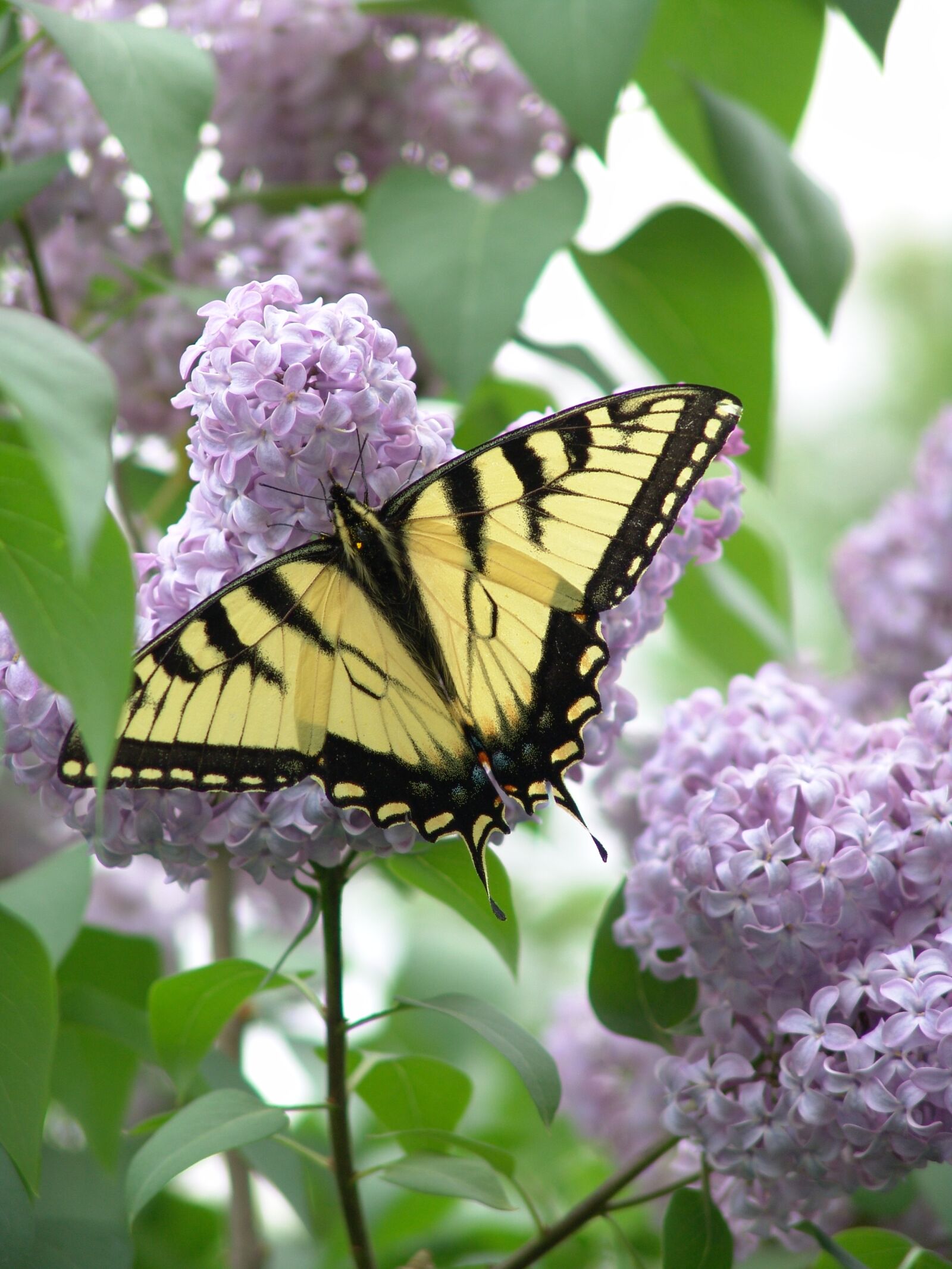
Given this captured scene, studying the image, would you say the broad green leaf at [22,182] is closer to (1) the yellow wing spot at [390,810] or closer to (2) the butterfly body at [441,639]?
(2) the butterfly body at [441,639]

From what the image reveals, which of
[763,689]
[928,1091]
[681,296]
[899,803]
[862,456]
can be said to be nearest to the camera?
[928,1091]

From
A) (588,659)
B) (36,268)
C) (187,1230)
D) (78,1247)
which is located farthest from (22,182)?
(187,1230)

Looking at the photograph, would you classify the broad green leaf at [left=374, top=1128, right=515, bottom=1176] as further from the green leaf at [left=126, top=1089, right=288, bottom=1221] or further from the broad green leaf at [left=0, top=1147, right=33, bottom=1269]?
the broad green leaf at [left=0, top=1147, right=33, bottom=1269]

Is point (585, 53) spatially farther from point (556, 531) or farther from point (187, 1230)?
point (187, 1230)

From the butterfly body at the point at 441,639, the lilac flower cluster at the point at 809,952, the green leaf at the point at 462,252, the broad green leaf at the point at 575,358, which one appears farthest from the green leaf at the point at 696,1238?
the broad green leaf at the point at 575,358

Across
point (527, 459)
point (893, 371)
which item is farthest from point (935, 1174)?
point (893, 371)

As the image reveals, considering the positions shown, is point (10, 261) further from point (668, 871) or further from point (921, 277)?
point (921, 277)
